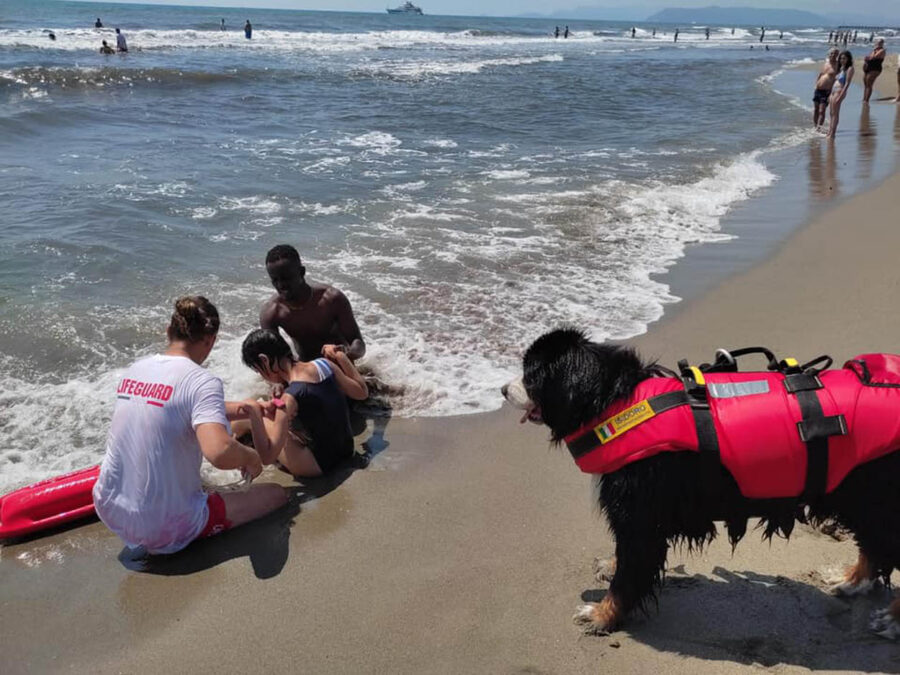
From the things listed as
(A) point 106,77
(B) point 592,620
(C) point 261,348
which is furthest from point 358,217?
(A) point 106,77

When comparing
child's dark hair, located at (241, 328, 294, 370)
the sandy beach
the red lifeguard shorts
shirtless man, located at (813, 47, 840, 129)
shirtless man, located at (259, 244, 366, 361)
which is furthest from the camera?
shirtless man, located at (813, 47, 840, 129)

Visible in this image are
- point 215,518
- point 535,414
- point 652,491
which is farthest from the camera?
point 215,518

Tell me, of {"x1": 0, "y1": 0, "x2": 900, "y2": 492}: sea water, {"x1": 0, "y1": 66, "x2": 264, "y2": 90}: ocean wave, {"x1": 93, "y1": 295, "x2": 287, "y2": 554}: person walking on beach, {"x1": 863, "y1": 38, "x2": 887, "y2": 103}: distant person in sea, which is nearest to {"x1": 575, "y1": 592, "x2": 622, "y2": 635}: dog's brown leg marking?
{"x1": 93, "y1": 295, "x2": 287, "y2": 554}: person walking on beach

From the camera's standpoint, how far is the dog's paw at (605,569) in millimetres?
3162

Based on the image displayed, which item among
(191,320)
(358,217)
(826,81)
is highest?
(826,81)

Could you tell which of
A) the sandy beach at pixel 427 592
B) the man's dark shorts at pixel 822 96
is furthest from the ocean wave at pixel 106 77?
the sandy beach at pixel 427 592

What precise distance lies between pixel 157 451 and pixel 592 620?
2.10 m

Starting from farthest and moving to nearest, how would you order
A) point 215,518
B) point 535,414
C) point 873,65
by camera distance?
1. point 873,65
2. point 215,518
3. point 535,414

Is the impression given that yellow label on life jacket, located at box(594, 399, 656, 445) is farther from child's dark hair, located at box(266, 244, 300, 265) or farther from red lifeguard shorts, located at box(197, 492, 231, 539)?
child's dark hair, located at box(266, 244, 300, 265)

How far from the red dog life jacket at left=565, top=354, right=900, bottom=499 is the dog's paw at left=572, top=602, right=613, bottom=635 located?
0.70m

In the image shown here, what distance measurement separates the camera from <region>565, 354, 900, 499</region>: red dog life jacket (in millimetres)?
2396

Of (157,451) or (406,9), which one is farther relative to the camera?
(406,9)

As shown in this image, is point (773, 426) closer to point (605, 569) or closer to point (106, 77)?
point (605, 569)

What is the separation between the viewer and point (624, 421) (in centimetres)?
253
